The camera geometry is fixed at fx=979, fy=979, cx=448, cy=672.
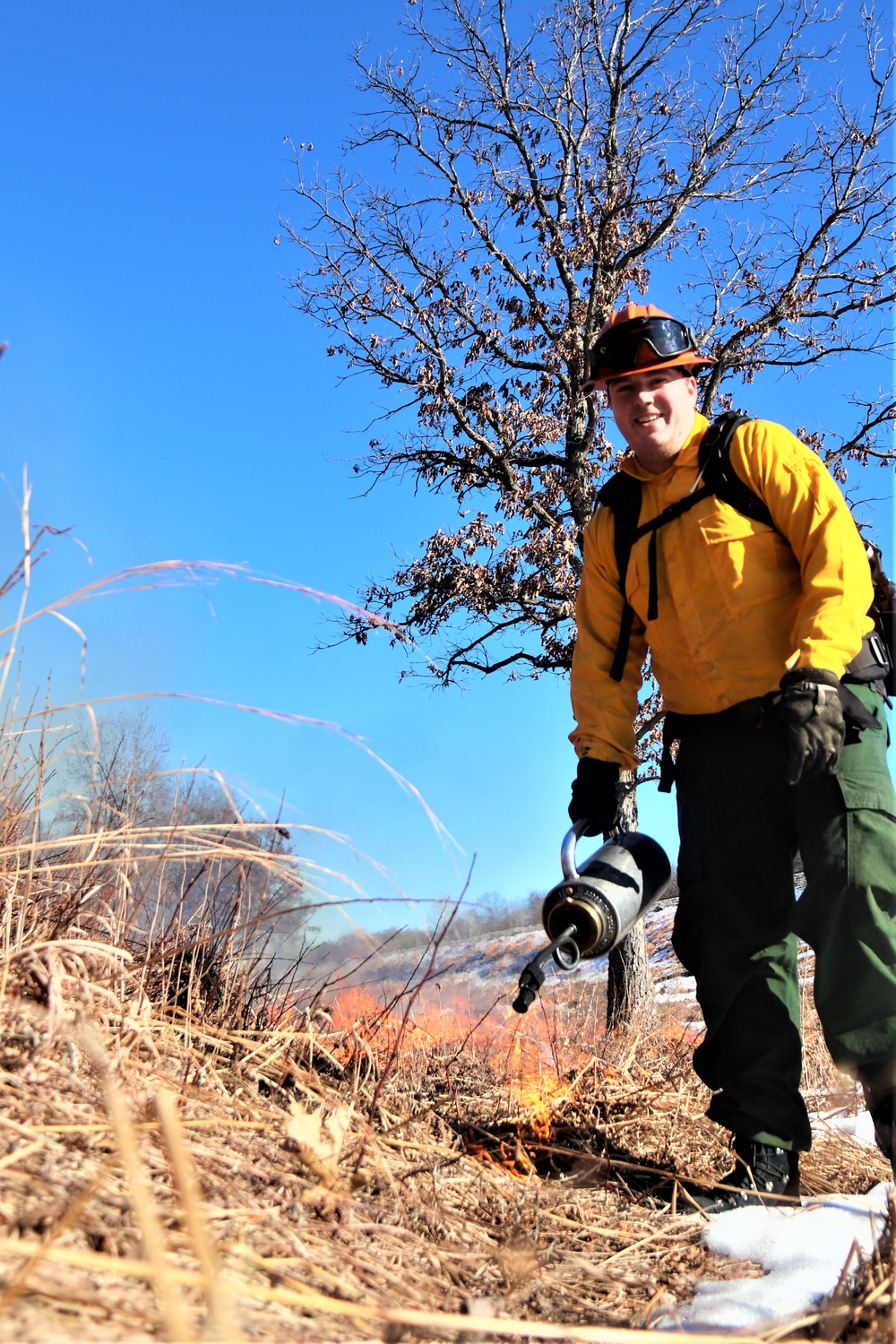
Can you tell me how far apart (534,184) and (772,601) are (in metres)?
8.47

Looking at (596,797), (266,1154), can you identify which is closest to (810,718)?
(596,797)

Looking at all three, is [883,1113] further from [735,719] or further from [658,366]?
[658,366]

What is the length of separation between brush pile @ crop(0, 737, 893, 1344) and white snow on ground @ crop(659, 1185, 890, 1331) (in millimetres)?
69

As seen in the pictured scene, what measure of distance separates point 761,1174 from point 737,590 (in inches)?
62.1

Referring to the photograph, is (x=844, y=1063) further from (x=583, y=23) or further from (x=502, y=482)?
(x=583, y=23)

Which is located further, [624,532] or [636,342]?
[624,532]

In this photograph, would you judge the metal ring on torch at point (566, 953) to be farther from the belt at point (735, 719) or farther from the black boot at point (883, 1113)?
the black boot at point (883, 1113)

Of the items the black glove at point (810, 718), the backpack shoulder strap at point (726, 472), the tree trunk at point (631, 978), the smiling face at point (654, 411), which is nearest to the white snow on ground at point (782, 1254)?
the black glove at point (810, 718)

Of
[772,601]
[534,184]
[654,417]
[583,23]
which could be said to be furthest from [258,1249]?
[583,23]

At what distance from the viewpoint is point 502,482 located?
31.0 ft

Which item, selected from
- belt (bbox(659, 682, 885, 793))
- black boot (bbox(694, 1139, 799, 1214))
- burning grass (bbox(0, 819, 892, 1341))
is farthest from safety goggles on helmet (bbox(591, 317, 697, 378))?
black boot (bbox(694, 1139, 799, 1214))

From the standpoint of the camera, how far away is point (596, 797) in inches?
118

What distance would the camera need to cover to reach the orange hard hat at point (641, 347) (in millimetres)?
→ 2965

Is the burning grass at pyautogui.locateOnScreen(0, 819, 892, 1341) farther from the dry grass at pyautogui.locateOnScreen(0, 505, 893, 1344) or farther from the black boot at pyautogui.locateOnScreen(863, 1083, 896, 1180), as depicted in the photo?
the black boot at pyautogui.locateOnScreen(863, 1083, 896, 1180)
